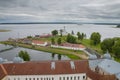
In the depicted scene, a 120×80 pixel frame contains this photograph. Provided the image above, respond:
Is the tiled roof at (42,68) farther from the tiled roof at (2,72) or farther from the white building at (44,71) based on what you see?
the tiled roof at (2,72)

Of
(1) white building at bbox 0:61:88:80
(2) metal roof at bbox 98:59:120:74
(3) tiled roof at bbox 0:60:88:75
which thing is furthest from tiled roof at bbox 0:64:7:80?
(2) metal roof at bbox 98:59:120:74

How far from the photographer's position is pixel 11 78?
141 feet


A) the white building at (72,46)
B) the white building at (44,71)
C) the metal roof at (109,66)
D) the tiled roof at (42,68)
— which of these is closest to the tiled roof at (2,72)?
the white building at (44,71)

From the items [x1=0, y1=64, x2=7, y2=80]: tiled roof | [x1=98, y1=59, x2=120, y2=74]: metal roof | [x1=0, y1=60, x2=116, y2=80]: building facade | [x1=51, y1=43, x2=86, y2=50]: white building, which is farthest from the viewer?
[x1=51, y1=43, x2=86, y2=50]: white building

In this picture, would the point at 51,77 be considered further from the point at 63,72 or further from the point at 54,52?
the point at 54,52

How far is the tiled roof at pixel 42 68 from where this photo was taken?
43.8 meters

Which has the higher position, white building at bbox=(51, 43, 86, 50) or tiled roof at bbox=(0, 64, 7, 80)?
tiled roof at bbox=(0, 64, 7, 80)

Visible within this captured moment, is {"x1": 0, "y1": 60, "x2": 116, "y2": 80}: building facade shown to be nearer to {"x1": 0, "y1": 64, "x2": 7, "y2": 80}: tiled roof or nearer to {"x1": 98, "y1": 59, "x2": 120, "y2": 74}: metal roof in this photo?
{"x1": 0, "y1": 64, "x2": 7, "y2": 80}: tiled roof

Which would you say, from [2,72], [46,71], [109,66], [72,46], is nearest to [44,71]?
[46,71]

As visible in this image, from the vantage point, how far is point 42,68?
44.7 metres

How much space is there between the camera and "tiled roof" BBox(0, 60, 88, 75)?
4375cm

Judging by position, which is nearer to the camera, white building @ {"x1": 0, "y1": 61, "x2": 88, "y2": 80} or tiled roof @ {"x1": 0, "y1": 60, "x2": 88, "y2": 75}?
white building @ {"x1": 0, "y1": 61, "x2": 88, "y2": 80}

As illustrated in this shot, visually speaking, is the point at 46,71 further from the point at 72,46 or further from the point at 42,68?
the point at 72,46

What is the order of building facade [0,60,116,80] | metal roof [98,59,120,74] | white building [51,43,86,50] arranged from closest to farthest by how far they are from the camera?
building facade [0,60,116,80]
metal roof [98,59,120,74]
white building [51,43,86,50]
